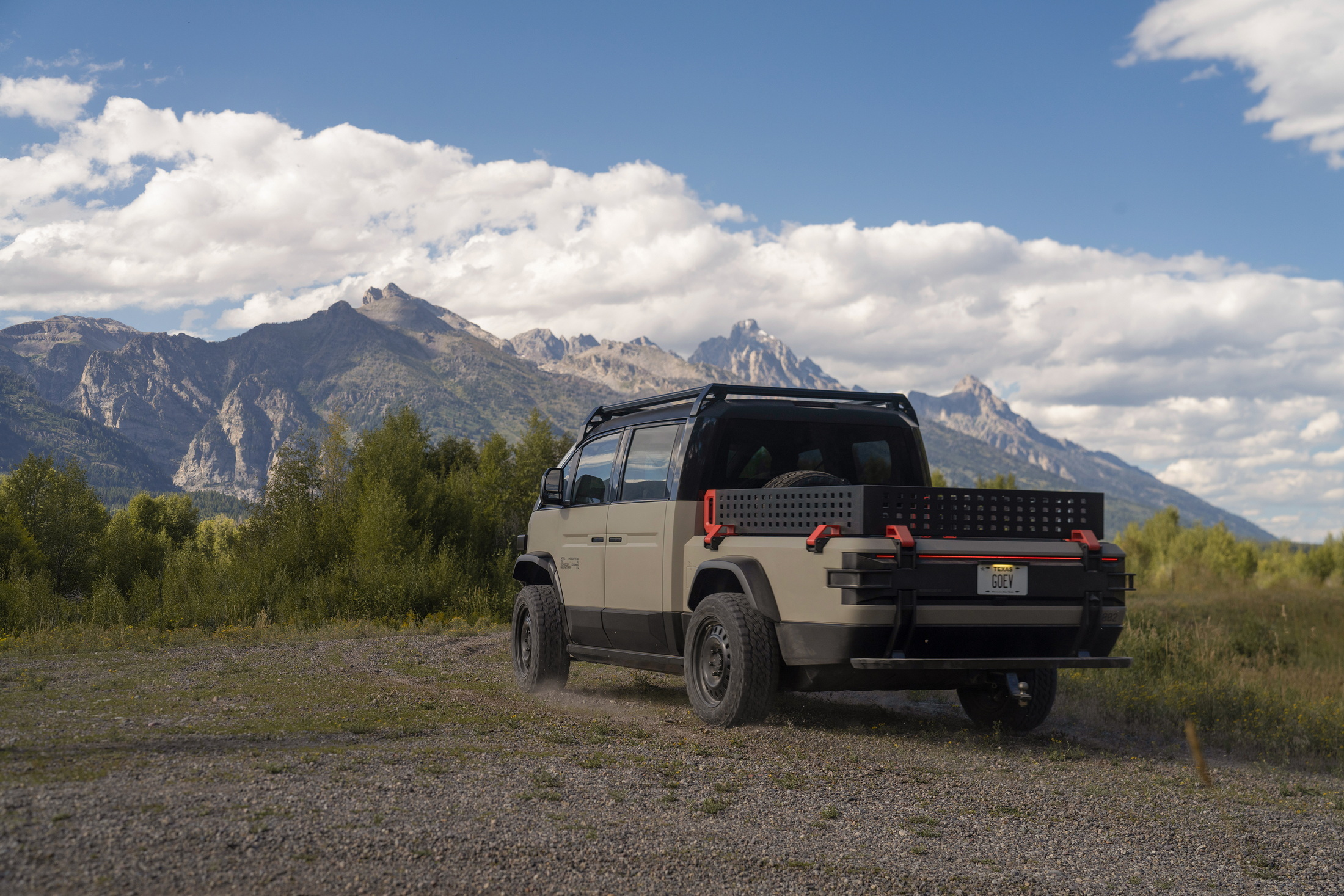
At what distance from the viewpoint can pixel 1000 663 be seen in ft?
21.3

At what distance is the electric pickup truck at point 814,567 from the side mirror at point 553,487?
352mm

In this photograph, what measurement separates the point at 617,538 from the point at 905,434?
2608 mm

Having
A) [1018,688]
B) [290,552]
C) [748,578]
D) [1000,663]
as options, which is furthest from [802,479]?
[290,552]

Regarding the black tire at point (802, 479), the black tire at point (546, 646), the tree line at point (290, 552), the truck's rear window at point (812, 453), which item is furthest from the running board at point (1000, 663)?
the tree line at point (290, 552)

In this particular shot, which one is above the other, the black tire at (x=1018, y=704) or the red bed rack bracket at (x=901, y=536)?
the red bed rack bracket at (x=901, y=536)

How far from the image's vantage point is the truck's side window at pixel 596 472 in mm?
8898

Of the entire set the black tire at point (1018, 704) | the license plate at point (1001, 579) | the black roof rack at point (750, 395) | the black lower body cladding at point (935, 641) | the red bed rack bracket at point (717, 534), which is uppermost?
the black roof rack at point (750, 395)

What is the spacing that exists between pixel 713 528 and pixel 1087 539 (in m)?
2.55

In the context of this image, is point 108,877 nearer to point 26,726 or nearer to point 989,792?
point 26,726

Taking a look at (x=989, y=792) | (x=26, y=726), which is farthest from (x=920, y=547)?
(x=26, y=726)

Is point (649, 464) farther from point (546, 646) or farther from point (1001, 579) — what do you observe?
point (1001, 579)

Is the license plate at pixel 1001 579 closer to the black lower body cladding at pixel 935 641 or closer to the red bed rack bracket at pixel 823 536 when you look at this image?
the black lower body cladding at pixel 935 641

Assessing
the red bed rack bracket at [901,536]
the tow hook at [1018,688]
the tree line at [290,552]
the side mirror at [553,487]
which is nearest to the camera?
the red bed rack bracket at [901,536]

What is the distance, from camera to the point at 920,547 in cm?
631
